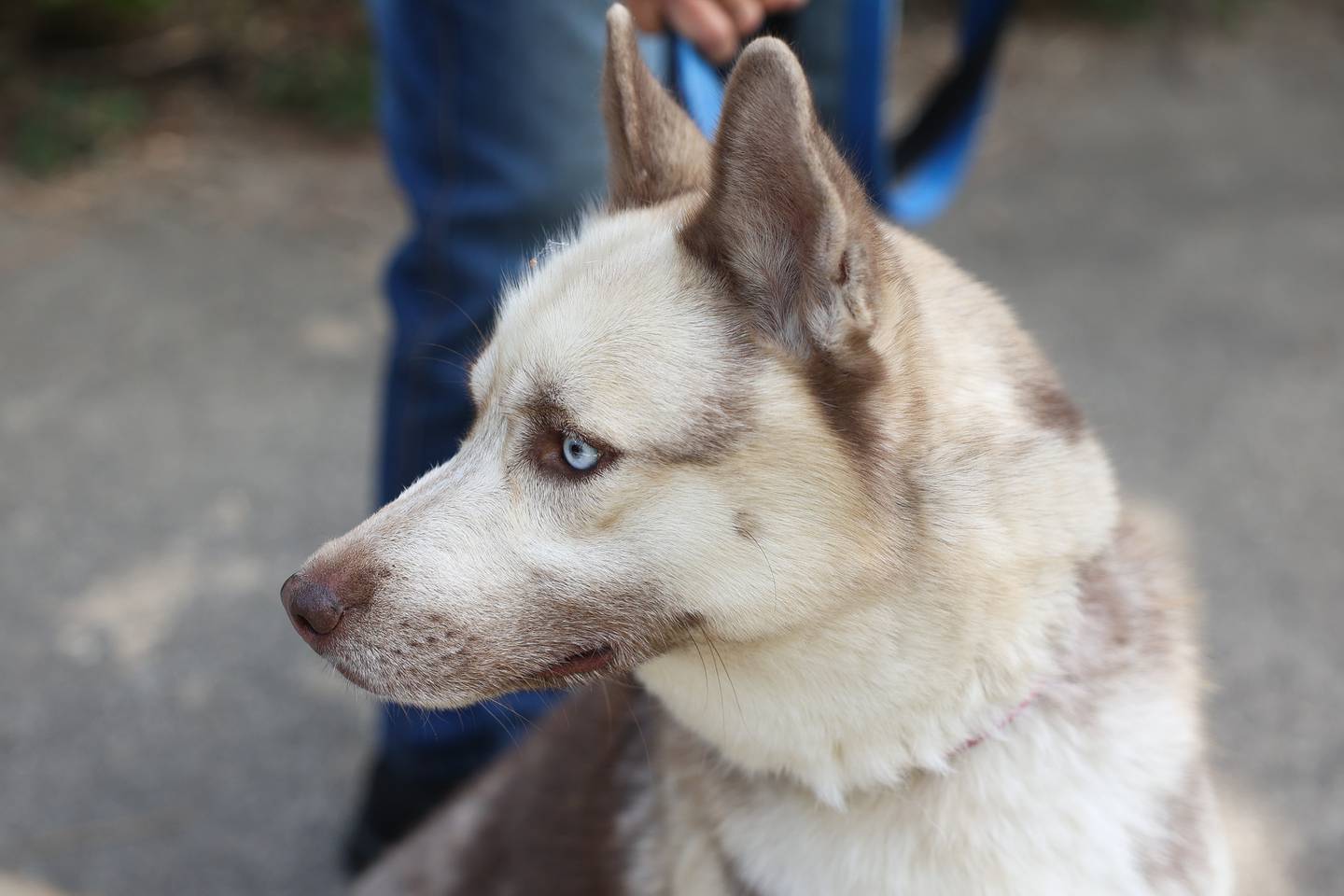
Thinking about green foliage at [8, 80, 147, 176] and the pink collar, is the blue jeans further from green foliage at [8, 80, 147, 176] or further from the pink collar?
green foliage at [8, 80, 147, 176]

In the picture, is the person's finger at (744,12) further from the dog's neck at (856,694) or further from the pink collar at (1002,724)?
the pink collar at (1002,724)

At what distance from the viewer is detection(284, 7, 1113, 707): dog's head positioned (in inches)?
64.6

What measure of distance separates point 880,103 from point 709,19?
1.69ft

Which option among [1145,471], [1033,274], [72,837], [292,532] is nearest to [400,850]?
[72,837]

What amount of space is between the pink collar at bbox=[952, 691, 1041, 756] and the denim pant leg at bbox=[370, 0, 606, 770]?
36.0 inches

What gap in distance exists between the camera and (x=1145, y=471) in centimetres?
413

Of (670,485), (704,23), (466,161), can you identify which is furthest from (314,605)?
(704,23)

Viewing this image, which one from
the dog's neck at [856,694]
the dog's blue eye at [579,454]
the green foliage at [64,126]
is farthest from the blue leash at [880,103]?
the green foliage at [64,126]

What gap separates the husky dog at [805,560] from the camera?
64.9 inches

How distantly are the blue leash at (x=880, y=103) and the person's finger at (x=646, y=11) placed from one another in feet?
0.17

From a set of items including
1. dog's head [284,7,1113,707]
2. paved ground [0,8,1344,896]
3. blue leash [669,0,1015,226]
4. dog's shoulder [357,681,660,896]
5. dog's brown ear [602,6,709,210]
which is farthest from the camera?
paved ground [0,8,1344,896]

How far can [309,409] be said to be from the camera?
459cm

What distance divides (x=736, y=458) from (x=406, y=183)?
130 cm

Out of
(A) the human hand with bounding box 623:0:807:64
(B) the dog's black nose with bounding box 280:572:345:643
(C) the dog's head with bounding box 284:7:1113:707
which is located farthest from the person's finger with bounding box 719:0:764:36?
(B) the dog's black nose with bounding box 280:572:345:643
